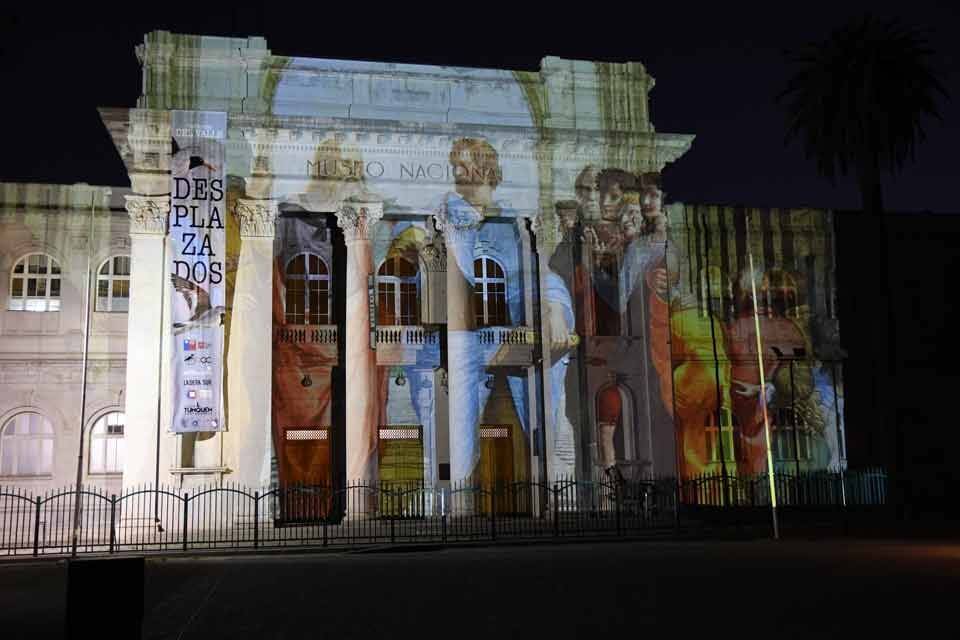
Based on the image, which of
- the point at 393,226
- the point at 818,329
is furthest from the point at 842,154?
the point at 393,226

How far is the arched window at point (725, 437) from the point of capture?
3334 centimetres

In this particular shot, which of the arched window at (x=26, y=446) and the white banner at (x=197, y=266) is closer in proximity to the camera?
the white banner at (x=197, y=266)

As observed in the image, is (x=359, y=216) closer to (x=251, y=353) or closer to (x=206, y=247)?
(x=206, y=247)

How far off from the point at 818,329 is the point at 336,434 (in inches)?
694

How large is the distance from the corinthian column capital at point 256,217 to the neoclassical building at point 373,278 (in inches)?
3.2

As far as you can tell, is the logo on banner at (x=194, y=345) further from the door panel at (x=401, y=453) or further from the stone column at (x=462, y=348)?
the stone column at (x=462, y=348)

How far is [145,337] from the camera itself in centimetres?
2822

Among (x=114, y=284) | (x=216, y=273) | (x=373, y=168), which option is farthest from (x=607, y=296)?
(x=114, y=284)

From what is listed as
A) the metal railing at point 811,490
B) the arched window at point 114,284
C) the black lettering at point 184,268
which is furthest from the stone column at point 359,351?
the metal railing at point 811,490

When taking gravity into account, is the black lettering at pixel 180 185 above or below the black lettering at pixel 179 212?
above

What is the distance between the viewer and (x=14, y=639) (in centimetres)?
977

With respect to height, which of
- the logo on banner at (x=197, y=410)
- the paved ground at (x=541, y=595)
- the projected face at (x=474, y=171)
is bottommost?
the paved ground at (x=541, y=595)

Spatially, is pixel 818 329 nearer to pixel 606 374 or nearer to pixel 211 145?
pixel 606 374

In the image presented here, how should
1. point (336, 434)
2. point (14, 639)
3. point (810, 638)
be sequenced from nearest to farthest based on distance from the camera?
point (810, 638) → point (14, 639) → point (336, 434)
